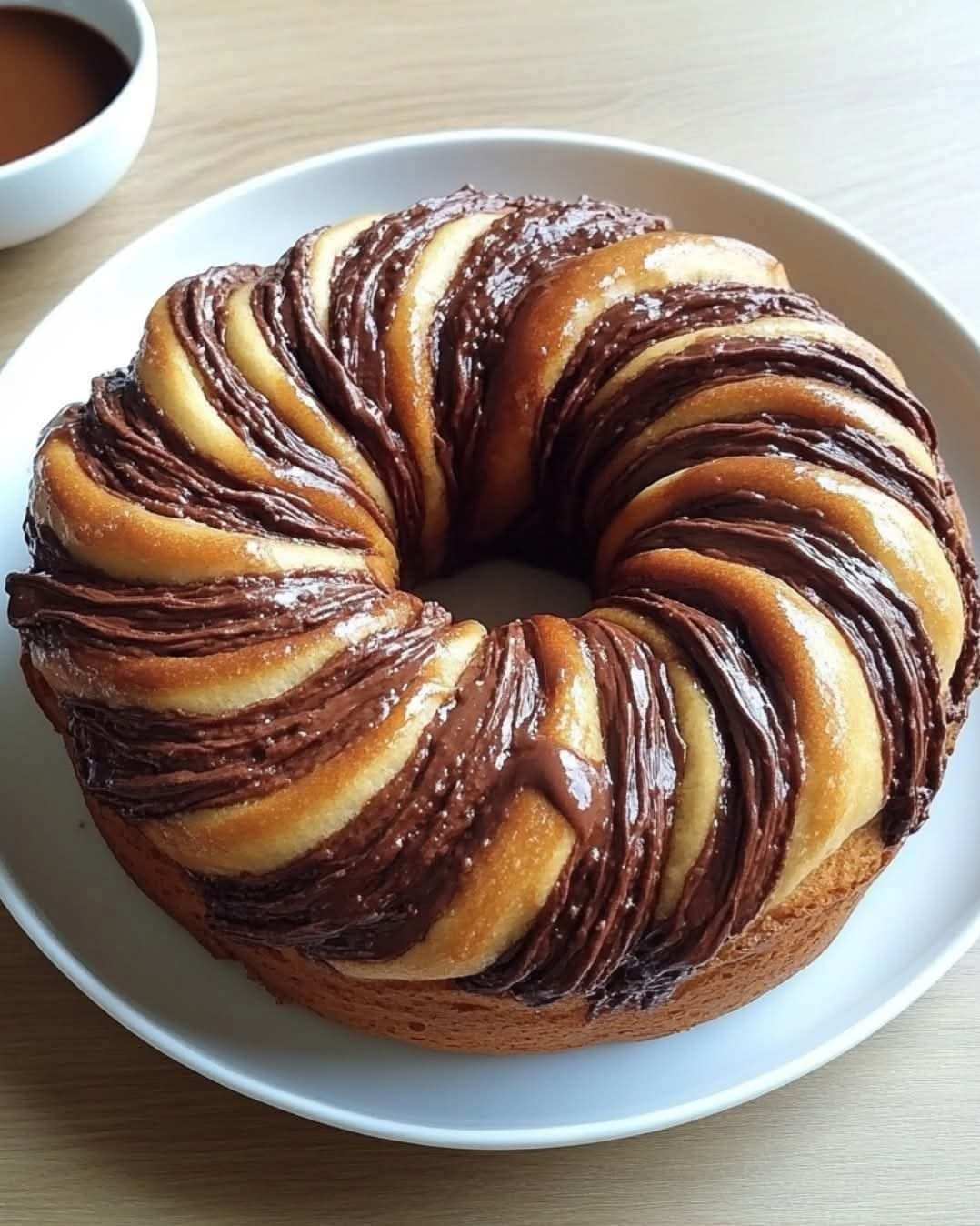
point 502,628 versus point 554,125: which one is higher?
point 554,125

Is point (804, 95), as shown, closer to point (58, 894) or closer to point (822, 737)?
point (822, 737)

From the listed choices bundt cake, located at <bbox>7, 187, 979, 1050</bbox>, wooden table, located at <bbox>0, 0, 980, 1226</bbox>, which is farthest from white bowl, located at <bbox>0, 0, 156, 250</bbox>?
bundt cake, located at <bbox>7, 187, 979, 1050</bbox>

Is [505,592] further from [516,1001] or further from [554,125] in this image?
[554,125]

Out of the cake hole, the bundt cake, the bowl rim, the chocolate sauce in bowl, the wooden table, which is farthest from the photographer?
the chocolate sauce in bowl

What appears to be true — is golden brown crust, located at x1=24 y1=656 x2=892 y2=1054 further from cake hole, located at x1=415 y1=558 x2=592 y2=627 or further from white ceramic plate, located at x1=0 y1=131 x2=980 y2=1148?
cake hole, located at x1=415 y1=558 x2=592 y2=627

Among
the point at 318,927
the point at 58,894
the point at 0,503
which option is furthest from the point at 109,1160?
the point at 0,503

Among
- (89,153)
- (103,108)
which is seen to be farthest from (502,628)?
(103,108)
